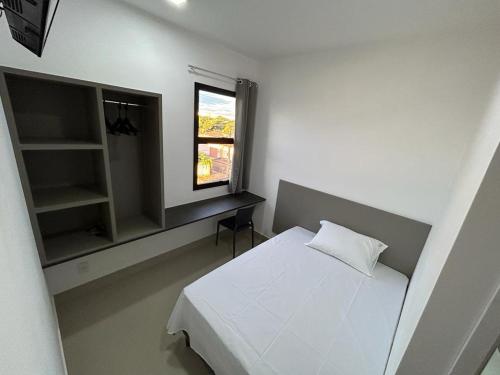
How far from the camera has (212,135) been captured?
2596mm

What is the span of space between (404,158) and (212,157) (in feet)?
7.13

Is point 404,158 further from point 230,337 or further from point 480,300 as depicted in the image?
point 230,337

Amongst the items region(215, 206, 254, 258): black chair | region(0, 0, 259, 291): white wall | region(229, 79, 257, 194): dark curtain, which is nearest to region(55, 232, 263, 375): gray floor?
region(0, 0, 259, 291): white wall

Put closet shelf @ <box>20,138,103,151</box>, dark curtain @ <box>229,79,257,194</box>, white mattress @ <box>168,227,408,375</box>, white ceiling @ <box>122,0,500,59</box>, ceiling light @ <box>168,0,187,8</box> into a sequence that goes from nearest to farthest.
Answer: white mattress @ <box>168,227,408,375</box>
closet shelf @ <box>20,138,103,151</box>
white ceiling @ <box>122,0,500,59</box>
ceiling light @ <box>168,0,187,8</box>
dark curtain @ <box>229,79,257,194</box>

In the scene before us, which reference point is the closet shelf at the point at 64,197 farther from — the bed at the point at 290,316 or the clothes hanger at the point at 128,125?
the bed at the point at 290,316

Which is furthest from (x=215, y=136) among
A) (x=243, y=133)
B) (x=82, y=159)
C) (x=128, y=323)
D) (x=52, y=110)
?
(x=128, y=323)

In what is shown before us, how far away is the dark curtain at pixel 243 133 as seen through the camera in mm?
2592

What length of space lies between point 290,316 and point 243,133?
2212 millimetres

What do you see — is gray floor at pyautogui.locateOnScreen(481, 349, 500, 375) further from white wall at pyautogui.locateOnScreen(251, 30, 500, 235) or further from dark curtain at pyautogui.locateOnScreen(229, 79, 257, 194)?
dark curtain at pyautogui.locateOnScreen(229, 79, 257, 194)

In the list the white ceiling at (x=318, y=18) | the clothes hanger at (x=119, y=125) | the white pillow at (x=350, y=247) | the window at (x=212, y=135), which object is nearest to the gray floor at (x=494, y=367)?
the white pillow at (x=350, y=247)

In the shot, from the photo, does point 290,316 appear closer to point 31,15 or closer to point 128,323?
point 128,323

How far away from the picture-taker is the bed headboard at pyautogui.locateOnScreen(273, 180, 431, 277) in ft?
6.09

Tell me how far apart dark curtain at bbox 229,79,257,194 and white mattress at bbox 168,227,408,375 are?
136 cm

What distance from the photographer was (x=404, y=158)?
72.0 inches
